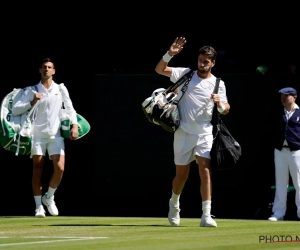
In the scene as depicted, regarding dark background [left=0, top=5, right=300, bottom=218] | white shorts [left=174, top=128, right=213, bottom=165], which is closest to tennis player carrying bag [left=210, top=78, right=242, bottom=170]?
white shorts [left=174, top=128, right=213, bottom=165]

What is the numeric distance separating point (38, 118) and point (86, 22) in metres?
4.62

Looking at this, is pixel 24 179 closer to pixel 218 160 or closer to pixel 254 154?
pixel 254 154

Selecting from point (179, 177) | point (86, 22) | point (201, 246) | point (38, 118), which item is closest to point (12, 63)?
point (86, 22)

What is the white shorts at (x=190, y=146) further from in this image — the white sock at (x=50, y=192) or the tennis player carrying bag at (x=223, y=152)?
the white sock at (x=50, y=192)

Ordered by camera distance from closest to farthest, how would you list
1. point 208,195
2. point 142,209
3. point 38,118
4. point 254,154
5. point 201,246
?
point 201,246, point 208,195, point 38,118, point 254,154, point 142,209

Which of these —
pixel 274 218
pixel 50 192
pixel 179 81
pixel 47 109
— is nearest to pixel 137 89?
pixel 47 109

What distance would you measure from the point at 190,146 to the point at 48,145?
A: 3.58 m

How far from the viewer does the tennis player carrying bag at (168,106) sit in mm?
12695

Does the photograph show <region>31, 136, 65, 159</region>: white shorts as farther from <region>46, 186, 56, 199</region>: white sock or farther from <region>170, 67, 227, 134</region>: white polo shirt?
<region>170, 67, 227, 134</region>: white polo shirt

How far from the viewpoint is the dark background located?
17859mm

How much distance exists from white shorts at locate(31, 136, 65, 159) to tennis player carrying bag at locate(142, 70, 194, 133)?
3.12m

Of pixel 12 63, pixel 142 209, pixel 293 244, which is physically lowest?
pixel 142 209

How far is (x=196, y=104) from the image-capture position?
12.8 meters

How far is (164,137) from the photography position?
60.1 ft
